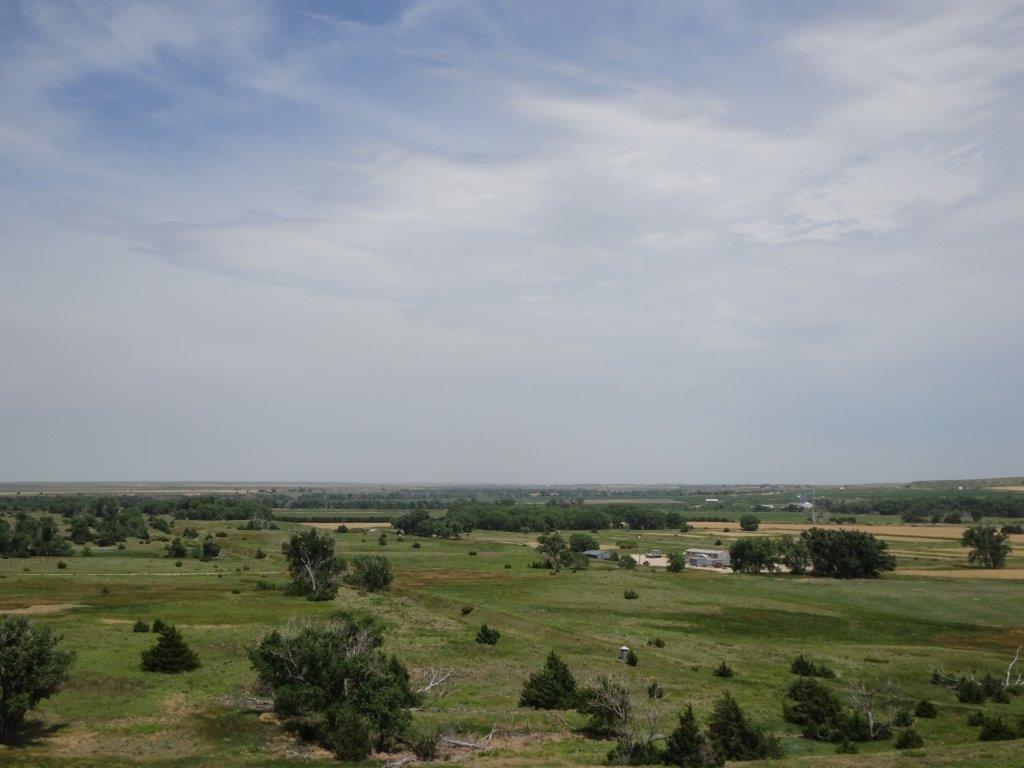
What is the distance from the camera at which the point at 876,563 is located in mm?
114438

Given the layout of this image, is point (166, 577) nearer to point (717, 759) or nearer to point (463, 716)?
point (463, 716)

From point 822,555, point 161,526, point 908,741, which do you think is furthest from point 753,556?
point 161,526

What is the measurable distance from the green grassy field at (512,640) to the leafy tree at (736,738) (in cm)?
136

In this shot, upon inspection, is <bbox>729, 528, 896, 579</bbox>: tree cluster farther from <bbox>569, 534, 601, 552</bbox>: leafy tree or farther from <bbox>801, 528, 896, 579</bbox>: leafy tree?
<bbox>569, 534, 601, 552</bbox>: leafy tree

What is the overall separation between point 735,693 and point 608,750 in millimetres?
15401

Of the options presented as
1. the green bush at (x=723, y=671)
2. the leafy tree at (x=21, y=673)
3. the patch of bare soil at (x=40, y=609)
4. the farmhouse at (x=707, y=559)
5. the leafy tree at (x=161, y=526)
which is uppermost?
the leafy tree at (x=21, y=673)

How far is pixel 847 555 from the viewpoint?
116 m

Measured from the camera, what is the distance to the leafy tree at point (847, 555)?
115 metres

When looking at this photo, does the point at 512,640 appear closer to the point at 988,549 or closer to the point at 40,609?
the point at 40,609

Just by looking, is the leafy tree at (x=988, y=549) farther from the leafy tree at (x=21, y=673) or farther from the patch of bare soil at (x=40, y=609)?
the leafy tree at (x=21, y=673)

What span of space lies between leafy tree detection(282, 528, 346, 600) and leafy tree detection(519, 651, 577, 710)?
42720 mm

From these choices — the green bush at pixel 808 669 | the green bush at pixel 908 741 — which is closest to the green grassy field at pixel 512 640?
the green bush at pixel 908 741

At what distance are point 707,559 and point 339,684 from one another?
100601 millimetres

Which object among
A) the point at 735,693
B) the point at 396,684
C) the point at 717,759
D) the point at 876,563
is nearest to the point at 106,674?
the point at 396,684
